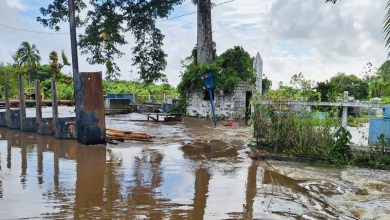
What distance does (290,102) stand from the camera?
37.5 ft

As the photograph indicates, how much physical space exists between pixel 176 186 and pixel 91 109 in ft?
19.9

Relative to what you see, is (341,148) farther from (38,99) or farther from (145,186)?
(38,99)

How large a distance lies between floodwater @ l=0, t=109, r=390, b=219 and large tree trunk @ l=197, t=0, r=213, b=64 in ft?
48.8

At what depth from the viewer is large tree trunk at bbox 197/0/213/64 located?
26297 millimetres

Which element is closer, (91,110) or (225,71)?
(91,110)

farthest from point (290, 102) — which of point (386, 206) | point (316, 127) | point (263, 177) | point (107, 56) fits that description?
point (107, 56)

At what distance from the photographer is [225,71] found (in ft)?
82.6

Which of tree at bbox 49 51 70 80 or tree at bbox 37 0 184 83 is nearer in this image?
tree at bbox 37 0 184 83

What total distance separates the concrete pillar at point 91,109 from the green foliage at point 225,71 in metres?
12.4

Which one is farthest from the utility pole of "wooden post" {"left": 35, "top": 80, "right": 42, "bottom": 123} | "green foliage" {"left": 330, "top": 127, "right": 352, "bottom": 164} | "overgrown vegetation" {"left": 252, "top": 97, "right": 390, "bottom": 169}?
"green foliage" {"left": 330, "top": 127, "right": 352, "bottom": 164}

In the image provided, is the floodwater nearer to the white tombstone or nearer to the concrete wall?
the white tombstone

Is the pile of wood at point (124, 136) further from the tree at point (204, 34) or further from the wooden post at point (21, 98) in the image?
the tree at point (204, 34)

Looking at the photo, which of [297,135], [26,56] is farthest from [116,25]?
[26,56]

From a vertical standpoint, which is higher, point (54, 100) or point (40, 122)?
point (54, 100)
